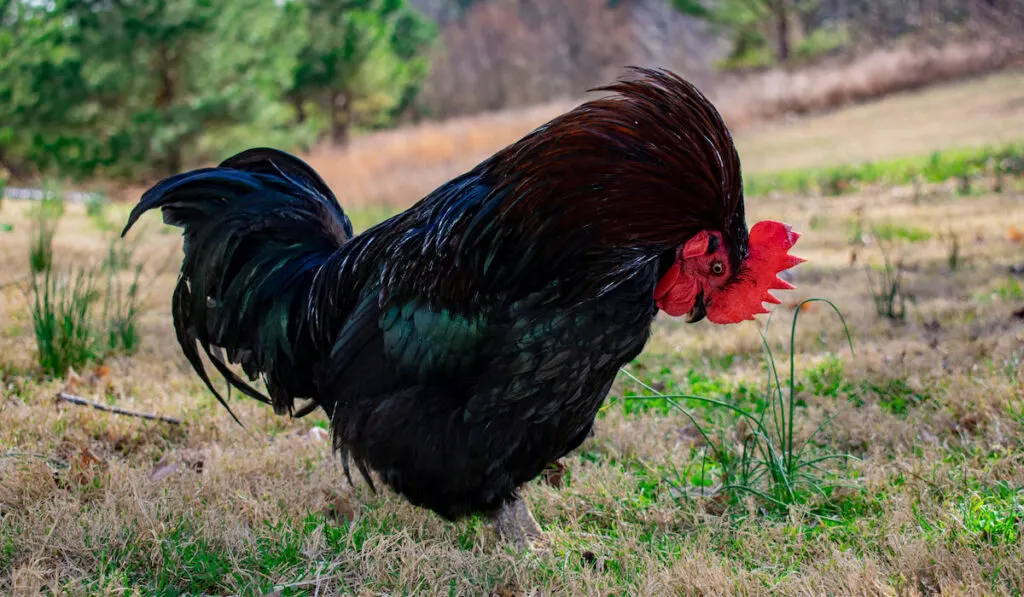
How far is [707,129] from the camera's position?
254 centimetres

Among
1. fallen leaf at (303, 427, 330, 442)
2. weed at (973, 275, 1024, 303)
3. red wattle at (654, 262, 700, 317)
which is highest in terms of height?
red wattle at (654, 262, 700, 317)

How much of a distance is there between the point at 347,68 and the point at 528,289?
75.4ft

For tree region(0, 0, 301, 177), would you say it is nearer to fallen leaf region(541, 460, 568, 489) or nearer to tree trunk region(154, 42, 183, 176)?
tree trunk region(154, 42, 183, 176)

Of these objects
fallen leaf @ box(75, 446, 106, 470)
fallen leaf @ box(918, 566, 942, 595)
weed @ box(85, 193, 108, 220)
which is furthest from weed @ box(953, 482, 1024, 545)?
weed @ box(85, 193, 108, 220)

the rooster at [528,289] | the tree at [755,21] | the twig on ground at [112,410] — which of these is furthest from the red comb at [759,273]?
the tree at [755,21]

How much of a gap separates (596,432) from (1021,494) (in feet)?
5.60

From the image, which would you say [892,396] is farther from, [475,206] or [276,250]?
[276,250]

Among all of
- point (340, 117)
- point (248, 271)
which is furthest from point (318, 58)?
point (248, 271)

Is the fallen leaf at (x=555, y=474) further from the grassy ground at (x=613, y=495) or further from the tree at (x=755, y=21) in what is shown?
the tree at (x=755, y=21)

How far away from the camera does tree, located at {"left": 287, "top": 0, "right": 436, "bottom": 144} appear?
23.6 meters

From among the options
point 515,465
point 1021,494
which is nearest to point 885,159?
point 1021,494

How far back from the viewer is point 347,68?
2405 centimetres

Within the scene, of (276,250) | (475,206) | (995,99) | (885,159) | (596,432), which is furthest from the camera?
(995,99)

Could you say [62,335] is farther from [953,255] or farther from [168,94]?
[168,94]
